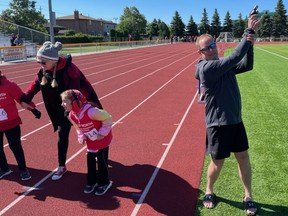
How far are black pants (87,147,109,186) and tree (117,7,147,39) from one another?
342 feet

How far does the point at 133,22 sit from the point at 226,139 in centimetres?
11138

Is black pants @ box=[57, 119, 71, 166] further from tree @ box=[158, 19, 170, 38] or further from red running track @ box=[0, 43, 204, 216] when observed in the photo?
tree @ box=[158, 19, 170, 38]

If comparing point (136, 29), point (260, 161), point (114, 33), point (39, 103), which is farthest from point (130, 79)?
point (136, 29)

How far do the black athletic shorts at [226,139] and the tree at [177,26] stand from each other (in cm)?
11421

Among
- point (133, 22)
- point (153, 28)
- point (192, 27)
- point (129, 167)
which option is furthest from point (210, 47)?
point (153, 28)

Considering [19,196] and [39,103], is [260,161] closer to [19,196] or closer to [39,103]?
[19,196]

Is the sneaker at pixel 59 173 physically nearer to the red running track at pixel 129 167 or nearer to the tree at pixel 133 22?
the red running track at pixel 129 167

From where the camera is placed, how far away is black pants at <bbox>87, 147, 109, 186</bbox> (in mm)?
4812

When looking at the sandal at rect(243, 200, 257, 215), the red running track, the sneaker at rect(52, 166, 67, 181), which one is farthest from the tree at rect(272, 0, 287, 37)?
the sandal at rect(243, 200, 257, 215)

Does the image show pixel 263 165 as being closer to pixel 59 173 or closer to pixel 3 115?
pixel 59 173

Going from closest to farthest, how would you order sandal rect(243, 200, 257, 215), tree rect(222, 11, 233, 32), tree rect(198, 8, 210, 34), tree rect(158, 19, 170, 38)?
sandal rect(243, 200, 257, 215)
tree rect(222, 11, 233, 32)
tree rect(198, 8, 210, 34)
tree rect(158, 19, 170, 38)

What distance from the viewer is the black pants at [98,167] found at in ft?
15.8

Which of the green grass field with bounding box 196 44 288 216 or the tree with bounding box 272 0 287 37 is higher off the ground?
the tree with bounding box 272 0 287 37

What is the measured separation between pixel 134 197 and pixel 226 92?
5.92 ft
